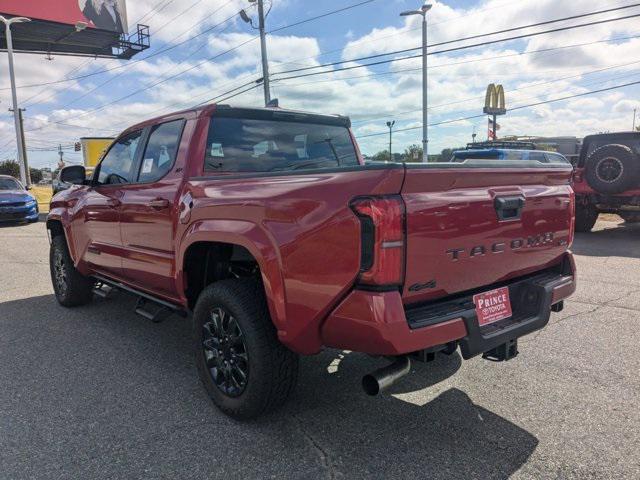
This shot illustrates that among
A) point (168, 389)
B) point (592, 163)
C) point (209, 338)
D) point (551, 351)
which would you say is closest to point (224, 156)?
point (209, 338)

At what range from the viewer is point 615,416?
2.96m

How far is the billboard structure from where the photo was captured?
35.0 metres

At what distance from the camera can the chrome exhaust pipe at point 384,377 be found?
8.05 feet

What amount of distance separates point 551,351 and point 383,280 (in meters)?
2.44

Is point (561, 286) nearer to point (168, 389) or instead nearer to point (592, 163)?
point (168, 389)

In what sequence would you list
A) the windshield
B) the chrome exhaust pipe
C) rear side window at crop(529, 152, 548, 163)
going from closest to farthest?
the chrome exhaust pipe < rear side window at crop(529, 152, 548, 163) < the windshield

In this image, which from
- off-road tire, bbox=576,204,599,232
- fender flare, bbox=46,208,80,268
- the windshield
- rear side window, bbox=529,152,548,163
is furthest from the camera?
the windshield

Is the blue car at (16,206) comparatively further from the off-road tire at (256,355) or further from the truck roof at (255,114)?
the off-road tire at (256,355)

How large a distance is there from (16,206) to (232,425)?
14376 millimetres

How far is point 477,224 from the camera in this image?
2.54m

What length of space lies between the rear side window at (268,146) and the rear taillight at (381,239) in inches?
64.1

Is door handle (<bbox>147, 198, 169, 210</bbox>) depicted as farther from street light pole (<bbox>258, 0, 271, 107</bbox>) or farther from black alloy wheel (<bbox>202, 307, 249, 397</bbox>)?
street light pole (<bbox>258, 0, 271, 107</bbox>)

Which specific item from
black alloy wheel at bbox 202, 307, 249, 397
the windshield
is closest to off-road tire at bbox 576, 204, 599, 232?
black alloy wheel at bbox 202, 307, 249, 397

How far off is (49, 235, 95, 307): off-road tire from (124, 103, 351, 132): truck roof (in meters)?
2.01
